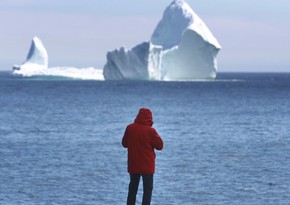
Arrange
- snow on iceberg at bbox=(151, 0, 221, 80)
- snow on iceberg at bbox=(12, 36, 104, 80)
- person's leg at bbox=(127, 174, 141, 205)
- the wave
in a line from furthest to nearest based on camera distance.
A: the wave
snow on iceberg at bbox=(12, 36, 104, 80)
snow on iceberg at bbox=(151, 0, 221, 80)
person's leg at bbox=(127, 174, 141, 205)

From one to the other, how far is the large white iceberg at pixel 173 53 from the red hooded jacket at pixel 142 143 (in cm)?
7885

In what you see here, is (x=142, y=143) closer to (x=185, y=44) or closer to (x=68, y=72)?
(x=185, y=44)

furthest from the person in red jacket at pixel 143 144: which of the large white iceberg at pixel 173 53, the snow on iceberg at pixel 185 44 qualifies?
the snow on iceberg at pixel 185 44

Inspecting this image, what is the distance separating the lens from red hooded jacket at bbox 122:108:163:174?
12625 millimetres

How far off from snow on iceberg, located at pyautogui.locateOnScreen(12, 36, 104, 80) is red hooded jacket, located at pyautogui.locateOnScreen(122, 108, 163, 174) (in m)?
125

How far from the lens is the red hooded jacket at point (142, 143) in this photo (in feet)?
41.4

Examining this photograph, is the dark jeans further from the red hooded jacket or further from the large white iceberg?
the large white iceberg

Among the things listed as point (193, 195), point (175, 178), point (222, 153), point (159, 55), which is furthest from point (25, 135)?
point (159, 55)

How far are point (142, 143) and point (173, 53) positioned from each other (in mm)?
89539

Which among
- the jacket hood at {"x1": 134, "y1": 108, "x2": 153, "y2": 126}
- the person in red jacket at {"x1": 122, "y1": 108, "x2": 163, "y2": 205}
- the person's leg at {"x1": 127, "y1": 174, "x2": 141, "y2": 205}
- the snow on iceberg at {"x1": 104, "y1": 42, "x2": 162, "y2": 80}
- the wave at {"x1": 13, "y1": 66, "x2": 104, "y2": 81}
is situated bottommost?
the person's leg at {"x1": 127, "y1": 174, "x2": 141, "y2": 205}

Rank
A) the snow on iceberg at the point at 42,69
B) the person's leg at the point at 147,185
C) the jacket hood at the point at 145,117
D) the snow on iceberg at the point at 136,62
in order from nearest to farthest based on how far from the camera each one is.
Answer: the jacket hood at the point at 145,117 → the person's leg at the point at 147,185 → the snow on iceberg at the point at 136,62 → the snow on iceberg at the point at 42,69

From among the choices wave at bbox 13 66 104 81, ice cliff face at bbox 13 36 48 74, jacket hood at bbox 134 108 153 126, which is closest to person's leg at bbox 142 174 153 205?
jacket hood at bbox 134 108 153 126

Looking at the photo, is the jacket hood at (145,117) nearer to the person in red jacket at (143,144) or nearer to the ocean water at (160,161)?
the person in red jacket at (143,144)

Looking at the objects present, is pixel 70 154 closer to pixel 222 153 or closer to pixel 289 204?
pixel 222 153
